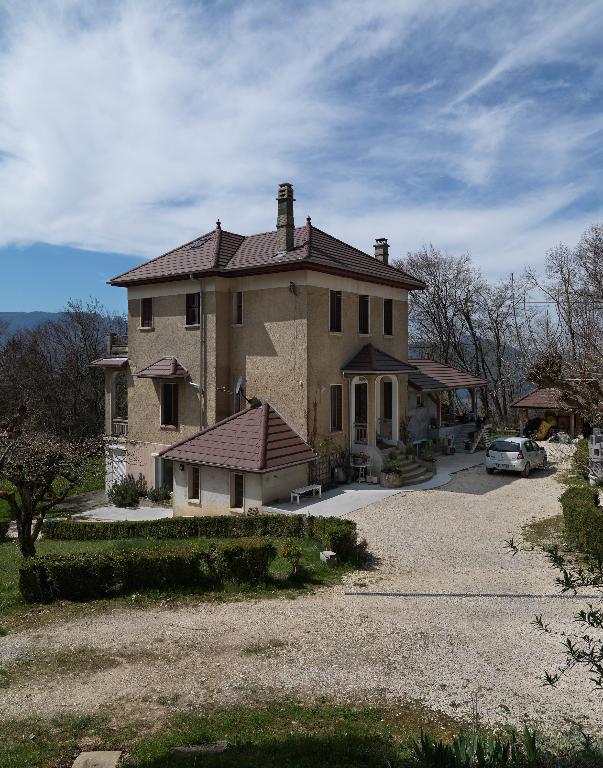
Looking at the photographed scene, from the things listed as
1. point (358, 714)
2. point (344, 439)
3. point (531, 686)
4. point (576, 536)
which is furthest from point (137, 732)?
point (344, 439)

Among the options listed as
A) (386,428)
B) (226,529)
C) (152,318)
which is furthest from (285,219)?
(226,529)

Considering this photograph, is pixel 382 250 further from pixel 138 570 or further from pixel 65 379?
pixel 65 379

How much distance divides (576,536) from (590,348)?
5191mm

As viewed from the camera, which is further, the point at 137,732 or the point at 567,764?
the point at 137,732

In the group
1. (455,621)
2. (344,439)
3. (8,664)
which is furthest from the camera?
(344,439)

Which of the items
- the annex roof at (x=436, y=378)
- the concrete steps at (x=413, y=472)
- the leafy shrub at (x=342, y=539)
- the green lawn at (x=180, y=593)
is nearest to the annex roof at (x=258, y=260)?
the annex roof at (x=436, y=378)

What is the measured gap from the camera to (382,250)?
29.1 metres

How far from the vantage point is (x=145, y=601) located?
40.2 ft

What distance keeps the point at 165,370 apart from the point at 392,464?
9.97m

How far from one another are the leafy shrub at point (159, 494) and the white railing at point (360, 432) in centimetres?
822

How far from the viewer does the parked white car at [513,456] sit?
23.9m

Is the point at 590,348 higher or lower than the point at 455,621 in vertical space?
higher

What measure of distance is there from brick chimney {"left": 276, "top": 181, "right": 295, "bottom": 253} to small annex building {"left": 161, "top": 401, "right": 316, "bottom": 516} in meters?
6.34

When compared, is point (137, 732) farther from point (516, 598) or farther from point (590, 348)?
point (590, 348)
